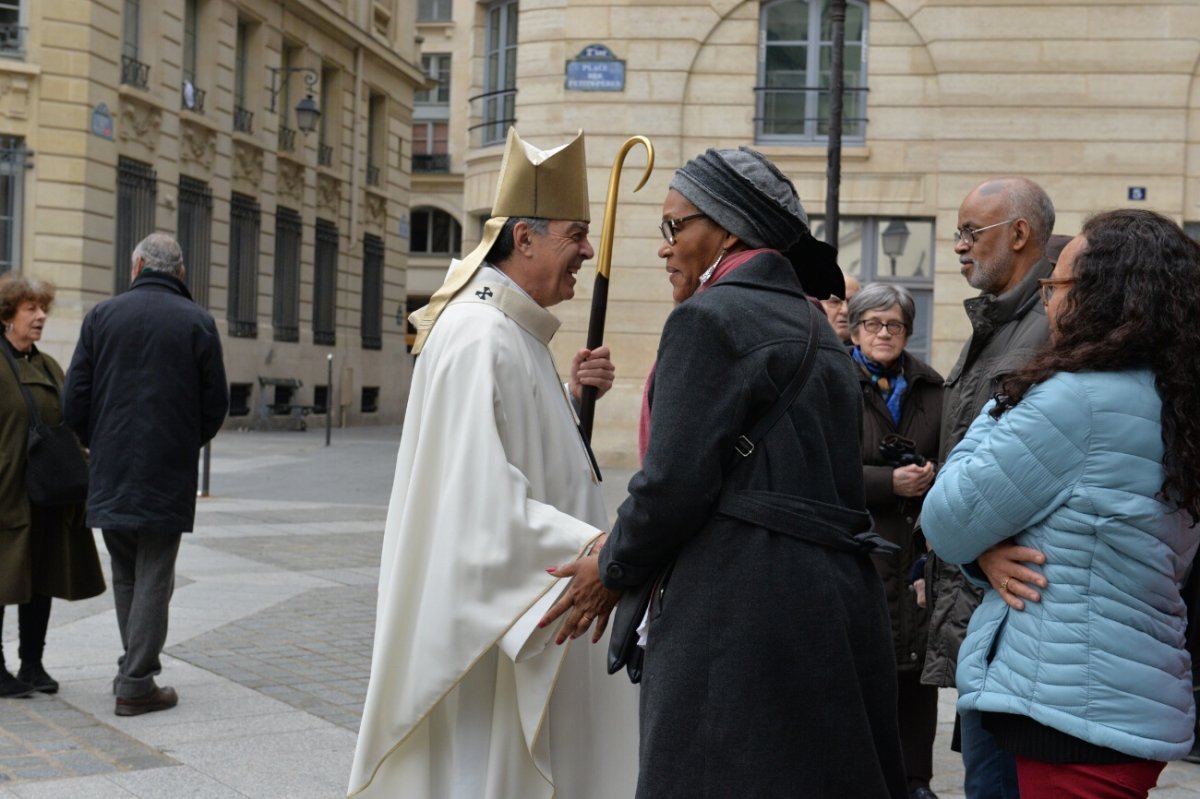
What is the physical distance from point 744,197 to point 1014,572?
3.03 feet

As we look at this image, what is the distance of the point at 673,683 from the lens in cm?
305

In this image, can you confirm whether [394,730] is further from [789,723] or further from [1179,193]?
[1179,193]

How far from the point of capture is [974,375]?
14.7ft

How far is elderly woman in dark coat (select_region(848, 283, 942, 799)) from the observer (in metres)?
5.32

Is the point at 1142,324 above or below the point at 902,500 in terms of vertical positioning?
above

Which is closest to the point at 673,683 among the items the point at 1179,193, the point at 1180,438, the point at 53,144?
the point at 1180,438

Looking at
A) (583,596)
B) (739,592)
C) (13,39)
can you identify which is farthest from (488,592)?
(13,39)

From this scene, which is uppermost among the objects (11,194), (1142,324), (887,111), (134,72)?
Answer: (134,72)

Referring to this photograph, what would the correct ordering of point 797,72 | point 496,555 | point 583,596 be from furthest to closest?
point 797,72
point 496,555
point 583,596

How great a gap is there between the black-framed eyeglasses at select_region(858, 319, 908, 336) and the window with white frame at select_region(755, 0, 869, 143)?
14731 mm

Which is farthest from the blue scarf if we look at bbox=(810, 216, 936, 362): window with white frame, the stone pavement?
bbox=(810, 216, 936, 362): window with white frame

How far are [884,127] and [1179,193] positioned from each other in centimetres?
354

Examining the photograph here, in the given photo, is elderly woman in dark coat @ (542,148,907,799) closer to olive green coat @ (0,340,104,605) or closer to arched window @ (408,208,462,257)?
olive green coat @ (0,340,104,605)

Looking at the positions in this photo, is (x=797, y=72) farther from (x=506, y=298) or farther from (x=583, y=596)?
(x=583, y=596)
